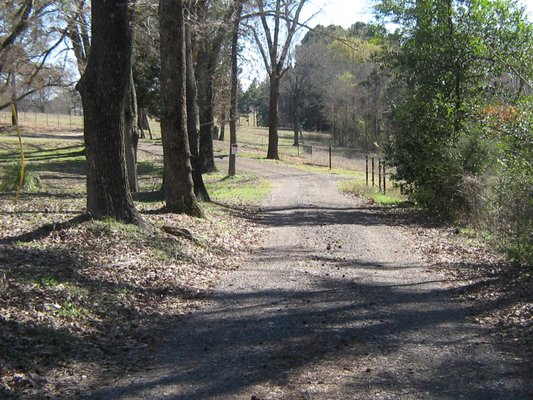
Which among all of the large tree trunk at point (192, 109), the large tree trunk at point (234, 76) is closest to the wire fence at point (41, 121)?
the large tree trunk at point (234, 76)

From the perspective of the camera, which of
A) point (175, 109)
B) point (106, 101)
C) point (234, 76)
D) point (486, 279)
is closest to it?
point (486, 279)

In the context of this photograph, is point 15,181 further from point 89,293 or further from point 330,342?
point 330,342

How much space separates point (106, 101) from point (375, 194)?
54.4ft

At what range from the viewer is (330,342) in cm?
630

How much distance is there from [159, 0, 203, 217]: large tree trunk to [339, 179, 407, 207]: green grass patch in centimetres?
949

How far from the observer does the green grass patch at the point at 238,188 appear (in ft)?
69.0

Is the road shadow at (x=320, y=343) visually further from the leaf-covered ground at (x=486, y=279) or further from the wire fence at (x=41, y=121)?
the wire fence at (x=41, y=121)

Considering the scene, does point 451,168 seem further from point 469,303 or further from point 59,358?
point 59,358

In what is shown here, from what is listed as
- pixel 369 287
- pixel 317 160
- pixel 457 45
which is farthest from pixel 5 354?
pixel 317 160

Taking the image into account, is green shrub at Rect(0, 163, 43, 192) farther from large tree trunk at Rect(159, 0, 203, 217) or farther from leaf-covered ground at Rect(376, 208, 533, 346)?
leaf-covered ground at Rect(376, 208, 533, 346)

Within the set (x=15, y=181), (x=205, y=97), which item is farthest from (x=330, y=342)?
(x=205, y=97)

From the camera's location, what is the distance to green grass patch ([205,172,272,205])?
2103 cm

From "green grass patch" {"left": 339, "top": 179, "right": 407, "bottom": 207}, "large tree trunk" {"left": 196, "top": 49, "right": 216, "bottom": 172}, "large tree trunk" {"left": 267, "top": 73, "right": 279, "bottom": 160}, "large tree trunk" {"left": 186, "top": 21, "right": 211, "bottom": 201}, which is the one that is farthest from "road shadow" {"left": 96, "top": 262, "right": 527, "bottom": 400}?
"large tree trunk" {"left": 267, "top": 73, "right": 279, "bottom": 160}

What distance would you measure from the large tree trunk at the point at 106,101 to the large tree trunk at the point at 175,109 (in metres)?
3.33
